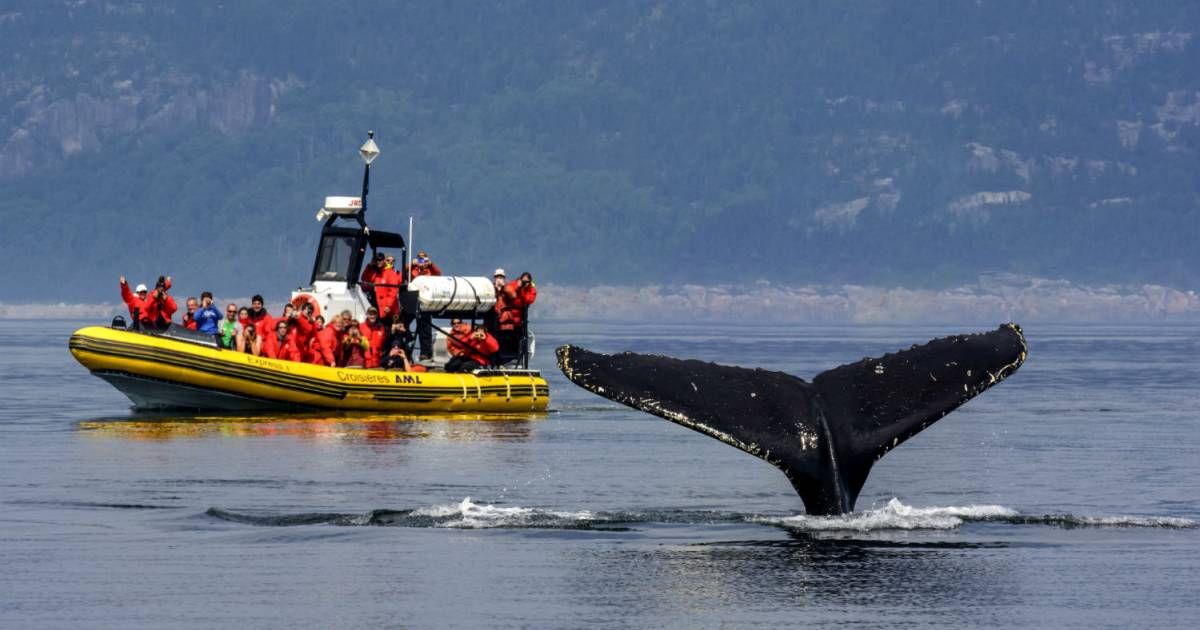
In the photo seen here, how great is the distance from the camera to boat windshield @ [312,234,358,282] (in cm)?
4016

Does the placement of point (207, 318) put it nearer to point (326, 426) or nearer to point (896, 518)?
point (326, 426)

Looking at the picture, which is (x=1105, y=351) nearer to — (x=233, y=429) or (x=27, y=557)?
(x=233, y=429)

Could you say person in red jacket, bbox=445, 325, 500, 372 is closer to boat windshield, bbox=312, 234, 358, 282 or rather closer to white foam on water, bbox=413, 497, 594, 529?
boat windshield, bbox=312, 234, 358, 282

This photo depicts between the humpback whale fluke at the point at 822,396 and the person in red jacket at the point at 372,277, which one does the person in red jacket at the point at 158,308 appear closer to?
the person in red jacket at the point at 372,277

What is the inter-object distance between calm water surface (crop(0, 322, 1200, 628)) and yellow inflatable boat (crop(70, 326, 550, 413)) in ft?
3.86

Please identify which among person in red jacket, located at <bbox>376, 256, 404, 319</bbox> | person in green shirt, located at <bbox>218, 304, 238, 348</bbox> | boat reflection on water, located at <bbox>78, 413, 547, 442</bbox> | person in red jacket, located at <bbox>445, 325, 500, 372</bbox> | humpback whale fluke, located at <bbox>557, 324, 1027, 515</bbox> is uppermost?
person in red jacket, located at <bbox>376, 256, 404, 319</bbox>

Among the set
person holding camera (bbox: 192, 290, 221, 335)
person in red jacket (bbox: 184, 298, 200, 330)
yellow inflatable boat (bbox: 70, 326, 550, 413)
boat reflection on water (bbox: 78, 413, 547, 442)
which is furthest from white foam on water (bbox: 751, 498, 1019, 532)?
person in red jacket (bbox: 184, 298, 200, 330)

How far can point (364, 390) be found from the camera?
1470 inches

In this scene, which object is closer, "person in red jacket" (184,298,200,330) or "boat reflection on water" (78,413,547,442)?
"boat reflection on water" (78,413,547,442)

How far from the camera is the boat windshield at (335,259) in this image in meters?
40.2

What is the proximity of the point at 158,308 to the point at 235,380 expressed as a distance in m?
3.23

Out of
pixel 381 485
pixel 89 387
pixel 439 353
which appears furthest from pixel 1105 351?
pixel 381 485

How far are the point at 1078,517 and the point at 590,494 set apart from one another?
18.4ft

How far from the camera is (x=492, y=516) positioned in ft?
71.8
